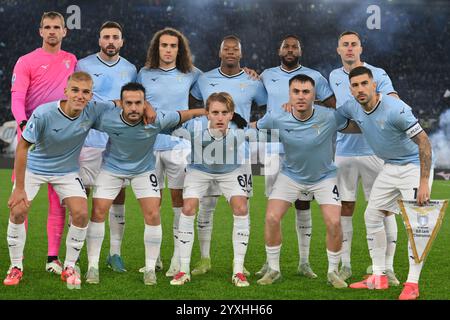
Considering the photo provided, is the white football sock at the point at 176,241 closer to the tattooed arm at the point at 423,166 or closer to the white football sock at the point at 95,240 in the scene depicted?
the white football sock at the point at 95,240

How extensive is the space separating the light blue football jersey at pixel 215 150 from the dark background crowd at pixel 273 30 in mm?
16785

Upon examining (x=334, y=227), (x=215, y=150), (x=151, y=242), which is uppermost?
(x=215, y=150)

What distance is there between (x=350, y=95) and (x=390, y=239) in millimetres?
1188

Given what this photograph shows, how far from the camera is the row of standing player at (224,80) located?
552cm

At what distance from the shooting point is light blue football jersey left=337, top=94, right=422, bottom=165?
468cm

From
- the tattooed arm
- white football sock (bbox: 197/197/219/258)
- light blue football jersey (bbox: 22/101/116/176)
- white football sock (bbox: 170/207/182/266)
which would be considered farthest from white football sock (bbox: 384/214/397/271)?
light blue football jersey (bbox: 22/101/116/176)

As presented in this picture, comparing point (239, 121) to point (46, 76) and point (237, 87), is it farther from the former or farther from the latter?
point (46, 76)

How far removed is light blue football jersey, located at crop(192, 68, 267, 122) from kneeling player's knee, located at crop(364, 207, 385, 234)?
4.21 feet

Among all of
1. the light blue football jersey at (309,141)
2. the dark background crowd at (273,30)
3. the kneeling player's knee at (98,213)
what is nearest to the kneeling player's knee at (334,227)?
the light blue football jersey at (309,141)

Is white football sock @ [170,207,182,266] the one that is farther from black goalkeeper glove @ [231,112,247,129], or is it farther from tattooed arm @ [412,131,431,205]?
tattooed arm @ [412,131,431,205]

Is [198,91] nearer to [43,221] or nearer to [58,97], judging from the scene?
[58,97]

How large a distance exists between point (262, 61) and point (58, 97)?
17.0m

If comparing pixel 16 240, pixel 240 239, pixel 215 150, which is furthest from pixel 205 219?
pixel 16 240

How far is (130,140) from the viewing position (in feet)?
16.6
